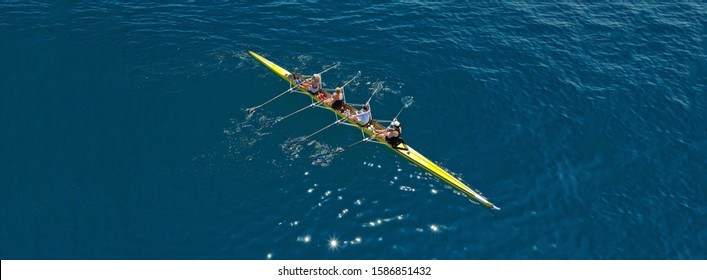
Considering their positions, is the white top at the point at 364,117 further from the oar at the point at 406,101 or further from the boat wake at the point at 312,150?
the oar at the point at 406,101

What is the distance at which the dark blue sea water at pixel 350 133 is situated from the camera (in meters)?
34.1

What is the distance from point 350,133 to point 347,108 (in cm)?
270

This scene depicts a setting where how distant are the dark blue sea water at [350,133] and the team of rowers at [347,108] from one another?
4.18 ft

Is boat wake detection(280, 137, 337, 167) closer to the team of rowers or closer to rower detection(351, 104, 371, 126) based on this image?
rower detection(351, 104, 371, 126)

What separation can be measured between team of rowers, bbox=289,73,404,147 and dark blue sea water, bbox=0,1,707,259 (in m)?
1.27

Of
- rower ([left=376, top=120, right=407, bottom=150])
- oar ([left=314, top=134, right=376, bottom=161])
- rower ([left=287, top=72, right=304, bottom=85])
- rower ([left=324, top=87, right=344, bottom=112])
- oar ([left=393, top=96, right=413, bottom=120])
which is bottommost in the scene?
oar ([left=314, top=134, right=376, bottom=161])

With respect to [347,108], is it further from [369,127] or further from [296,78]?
[296,78]

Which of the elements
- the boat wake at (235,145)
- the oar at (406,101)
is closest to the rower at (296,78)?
the boat wake at (235,145)

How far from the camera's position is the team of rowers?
39688mm

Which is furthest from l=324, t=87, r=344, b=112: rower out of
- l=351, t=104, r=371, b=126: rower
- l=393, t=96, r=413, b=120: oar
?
l=393, t=96, r=413, b=120: oar

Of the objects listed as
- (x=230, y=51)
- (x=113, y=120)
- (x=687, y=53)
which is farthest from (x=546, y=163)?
(x=113, y=120)

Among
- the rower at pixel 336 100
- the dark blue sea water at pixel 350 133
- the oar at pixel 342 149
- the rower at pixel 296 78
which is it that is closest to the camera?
the dark blue sea water at pixel 350 133

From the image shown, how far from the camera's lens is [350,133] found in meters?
41.7

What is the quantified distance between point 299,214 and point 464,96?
20.0 meters
